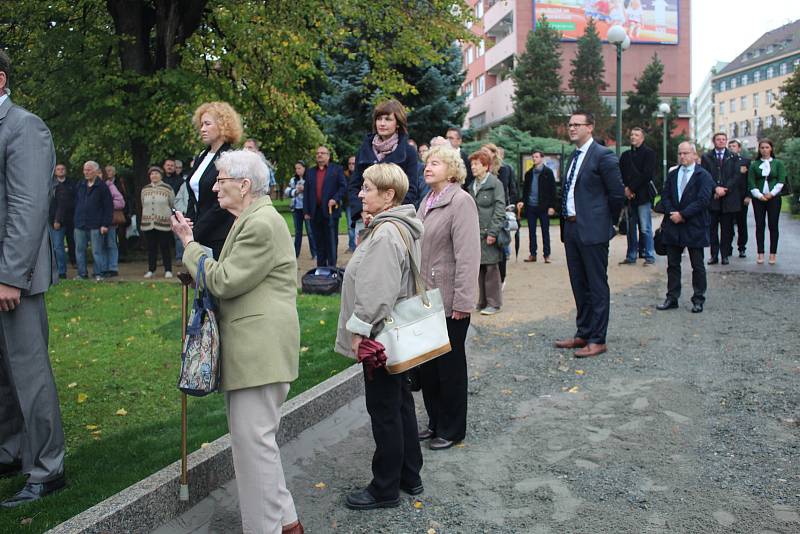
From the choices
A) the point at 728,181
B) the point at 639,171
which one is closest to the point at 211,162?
the point at 639,171

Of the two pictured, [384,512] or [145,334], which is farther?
[145,334]

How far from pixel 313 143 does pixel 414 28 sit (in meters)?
4.43

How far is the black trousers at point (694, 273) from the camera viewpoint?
10.1 m

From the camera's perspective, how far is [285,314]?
3.89m

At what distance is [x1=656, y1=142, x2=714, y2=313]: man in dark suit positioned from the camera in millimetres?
10047

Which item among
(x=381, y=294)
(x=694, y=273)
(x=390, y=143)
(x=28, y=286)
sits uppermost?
(x=390, y=143)

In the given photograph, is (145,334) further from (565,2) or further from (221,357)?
(565,2)

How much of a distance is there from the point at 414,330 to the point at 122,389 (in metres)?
3.54

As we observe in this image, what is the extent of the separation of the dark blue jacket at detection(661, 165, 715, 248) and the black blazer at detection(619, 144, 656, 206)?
361cm

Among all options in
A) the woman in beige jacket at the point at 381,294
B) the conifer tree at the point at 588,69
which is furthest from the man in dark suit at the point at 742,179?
the conifer tree at the point at 588,69

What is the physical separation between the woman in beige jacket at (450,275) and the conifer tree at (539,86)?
43.6 m

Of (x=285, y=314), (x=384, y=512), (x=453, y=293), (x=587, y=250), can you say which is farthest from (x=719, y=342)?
(x=285, y=314)

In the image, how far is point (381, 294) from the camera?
4.16 metres

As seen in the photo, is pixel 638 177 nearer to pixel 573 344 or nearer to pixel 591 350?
pixel 573 344
